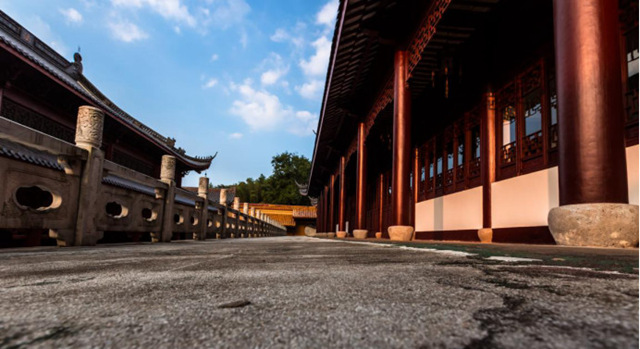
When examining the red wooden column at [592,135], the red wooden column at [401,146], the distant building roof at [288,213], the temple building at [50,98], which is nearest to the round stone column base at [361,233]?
the red wooden column at [401,146]

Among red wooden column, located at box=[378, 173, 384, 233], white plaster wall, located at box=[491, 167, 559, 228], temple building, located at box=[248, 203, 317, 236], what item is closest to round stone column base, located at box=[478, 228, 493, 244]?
white plaster wall, located at box=[491, 167, 559, 228]

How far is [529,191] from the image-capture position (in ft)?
13.8

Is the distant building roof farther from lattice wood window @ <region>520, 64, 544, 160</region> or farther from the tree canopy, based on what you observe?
lattice wood window @ <region>520, 64, 544, 160</region>

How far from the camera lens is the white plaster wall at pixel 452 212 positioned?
5.33 metres

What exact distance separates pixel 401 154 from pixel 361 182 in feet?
10.2

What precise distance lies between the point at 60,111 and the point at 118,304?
850 cm

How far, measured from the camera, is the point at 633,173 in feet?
9.91

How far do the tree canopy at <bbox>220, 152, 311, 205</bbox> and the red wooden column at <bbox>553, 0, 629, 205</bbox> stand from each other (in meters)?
36.2

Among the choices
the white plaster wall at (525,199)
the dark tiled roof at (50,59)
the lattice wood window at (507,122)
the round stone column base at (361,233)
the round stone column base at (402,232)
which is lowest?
the round stone column base at (361,233)

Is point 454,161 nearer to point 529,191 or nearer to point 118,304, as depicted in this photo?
point 529,191

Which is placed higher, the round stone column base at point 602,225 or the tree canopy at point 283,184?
the tree canopy at point 283,184

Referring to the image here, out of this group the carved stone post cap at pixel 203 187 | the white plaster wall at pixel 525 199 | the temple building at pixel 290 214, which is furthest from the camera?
the temple building at pixel 290 214

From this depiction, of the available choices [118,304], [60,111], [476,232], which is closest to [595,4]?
[118,304]

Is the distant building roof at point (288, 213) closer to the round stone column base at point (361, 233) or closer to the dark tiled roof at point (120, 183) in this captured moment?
the round stone column base at point (361, 233)
